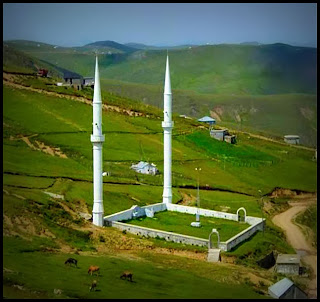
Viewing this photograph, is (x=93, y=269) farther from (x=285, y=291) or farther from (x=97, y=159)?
(x=97, y=159)

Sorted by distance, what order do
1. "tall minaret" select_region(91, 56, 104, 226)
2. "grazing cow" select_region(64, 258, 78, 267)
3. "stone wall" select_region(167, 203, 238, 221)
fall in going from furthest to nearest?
"stone wall" select_region(167, 203, 238, 221), "tall minaret" select_region(91, 56, 104, 226), "grazing cow" select_region(64, 258, 78, 267)

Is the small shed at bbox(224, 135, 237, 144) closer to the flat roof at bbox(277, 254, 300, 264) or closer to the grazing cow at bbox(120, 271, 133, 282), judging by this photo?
the flat roof at bbox(277, 254, 300, 264)

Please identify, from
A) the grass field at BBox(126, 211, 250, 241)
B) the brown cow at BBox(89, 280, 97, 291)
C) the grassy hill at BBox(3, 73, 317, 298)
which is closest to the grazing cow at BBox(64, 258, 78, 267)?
the grassy hill at BBox(3, 73, 317, 298)

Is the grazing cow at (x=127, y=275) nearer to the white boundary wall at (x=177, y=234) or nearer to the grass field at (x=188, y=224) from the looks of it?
the white boundary wall at (x=177, y=234)

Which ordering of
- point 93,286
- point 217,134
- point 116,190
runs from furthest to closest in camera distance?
point 217,134 → point 116,190 → point 93,286

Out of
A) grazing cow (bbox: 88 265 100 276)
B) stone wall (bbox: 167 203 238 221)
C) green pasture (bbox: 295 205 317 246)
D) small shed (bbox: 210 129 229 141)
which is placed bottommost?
green pasture (bbox: 295 205 317 246)

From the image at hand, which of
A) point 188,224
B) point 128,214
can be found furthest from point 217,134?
point 128,214
